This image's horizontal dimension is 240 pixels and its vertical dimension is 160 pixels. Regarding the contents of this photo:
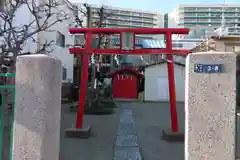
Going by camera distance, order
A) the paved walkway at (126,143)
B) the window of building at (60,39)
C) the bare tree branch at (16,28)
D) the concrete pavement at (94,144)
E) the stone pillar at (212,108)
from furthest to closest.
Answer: the window of building at (60,39)
the bare tree branch at (16,28)
the concrete pavement at (94,144)
the paved walkway at (126,143)
the stone pillar at (212,108)

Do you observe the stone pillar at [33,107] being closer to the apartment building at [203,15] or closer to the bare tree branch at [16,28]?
the bare tree branch at [16,28]

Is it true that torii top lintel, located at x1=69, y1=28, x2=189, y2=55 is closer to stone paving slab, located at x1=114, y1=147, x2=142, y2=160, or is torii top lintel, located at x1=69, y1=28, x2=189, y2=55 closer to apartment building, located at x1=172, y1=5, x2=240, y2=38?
stone paving slab, located at x1=114, y1=147, x2=142, y2=160

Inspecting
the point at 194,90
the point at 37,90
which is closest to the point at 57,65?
the point at 37,90

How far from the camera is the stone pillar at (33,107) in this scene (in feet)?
14.4

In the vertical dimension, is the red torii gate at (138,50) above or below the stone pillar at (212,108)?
above

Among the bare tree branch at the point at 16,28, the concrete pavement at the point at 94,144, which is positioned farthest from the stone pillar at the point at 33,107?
the bare tree branch at the point at 16,28

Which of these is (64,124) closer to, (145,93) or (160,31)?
(160,31)

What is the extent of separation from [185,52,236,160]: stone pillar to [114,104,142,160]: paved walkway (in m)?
3.02

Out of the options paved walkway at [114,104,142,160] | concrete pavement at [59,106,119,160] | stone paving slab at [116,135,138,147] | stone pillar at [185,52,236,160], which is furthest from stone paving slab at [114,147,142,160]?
stone pillar at [185,52,236,160]

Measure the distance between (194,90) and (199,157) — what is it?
868 mm

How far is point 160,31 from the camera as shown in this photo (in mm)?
9516

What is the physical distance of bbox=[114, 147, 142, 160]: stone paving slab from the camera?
7097mm

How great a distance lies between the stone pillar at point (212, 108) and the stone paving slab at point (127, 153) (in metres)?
2.99

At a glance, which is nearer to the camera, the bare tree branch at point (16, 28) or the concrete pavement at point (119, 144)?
the concrete pavement at point (119, 144)
